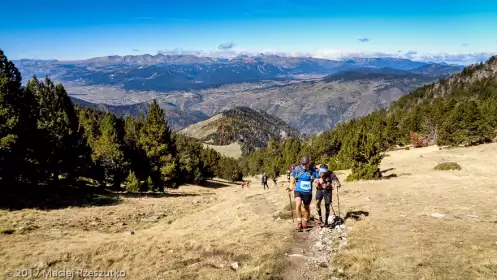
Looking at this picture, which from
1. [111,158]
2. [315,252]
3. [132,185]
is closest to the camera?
[315,252]

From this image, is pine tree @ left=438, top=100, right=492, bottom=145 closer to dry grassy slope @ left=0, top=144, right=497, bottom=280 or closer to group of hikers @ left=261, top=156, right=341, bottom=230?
dry grassy slope @ left=0, top=144, right=497, bottom=280

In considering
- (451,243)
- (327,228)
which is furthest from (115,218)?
(451,243)

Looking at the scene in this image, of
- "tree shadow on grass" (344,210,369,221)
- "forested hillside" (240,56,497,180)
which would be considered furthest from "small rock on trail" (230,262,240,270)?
"forested hillside" (240,56,497,180)

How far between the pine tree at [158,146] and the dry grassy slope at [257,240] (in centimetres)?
2613

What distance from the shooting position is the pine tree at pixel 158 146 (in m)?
52.1

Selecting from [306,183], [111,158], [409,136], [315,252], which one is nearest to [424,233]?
[315,252]

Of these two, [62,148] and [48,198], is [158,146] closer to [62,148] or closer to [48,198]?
[62,148]

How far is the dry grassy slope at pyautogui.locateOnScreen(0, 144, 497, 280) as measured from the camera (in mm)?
10854

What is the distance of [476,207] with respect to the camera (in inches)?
768

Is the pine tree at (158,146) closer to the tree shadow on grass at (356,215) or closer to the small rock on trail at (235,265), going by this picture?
the tree shadow on grass at (356,215)

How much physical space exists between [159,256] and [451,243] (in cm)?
1169

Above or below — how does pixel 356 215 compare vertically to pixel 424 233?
below

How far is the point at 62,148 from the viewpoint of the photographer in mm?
37062

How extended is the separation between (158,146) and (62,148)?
55.3 ft
